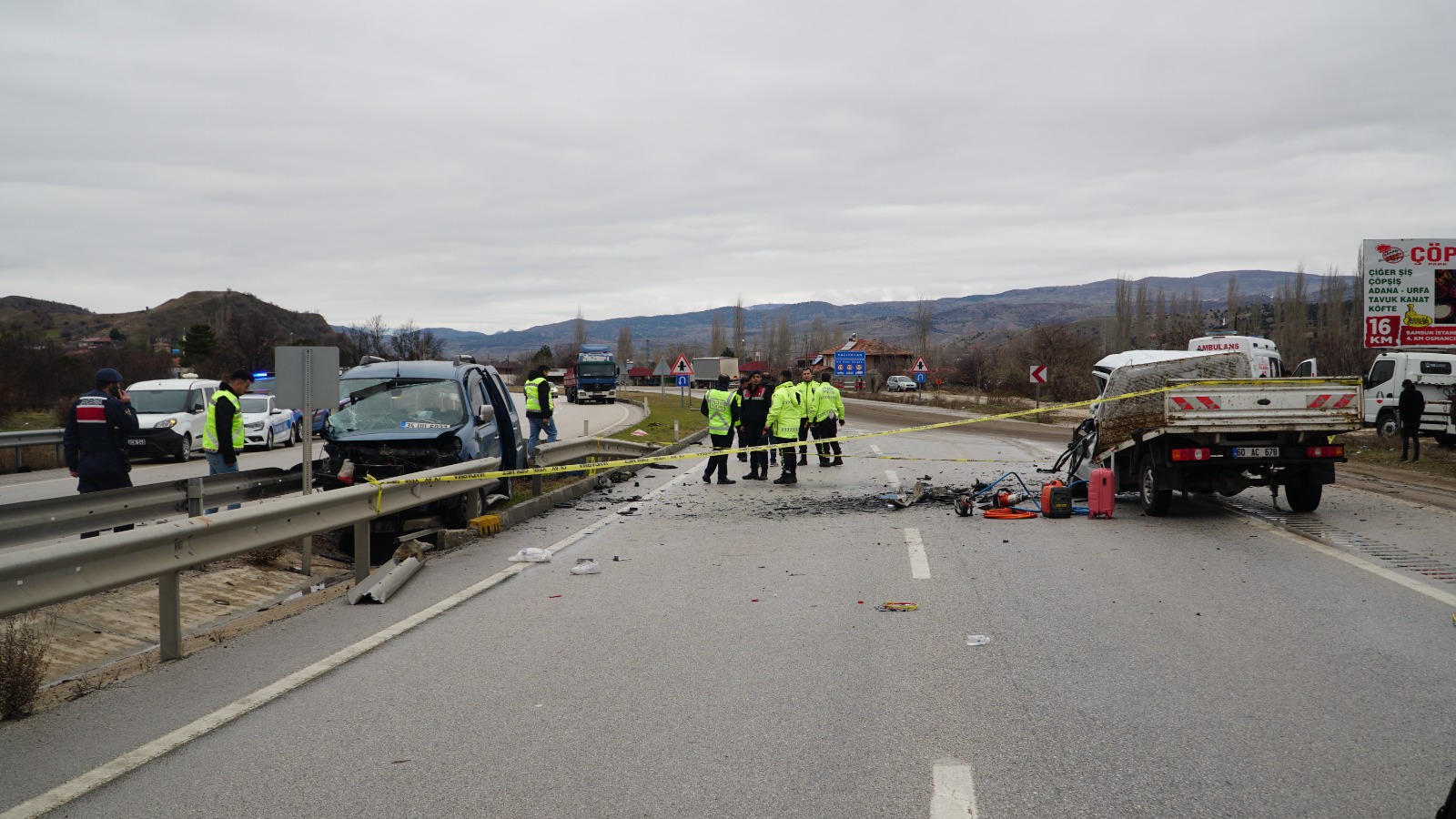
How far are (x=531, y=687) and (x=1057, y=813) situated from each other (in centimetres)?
282

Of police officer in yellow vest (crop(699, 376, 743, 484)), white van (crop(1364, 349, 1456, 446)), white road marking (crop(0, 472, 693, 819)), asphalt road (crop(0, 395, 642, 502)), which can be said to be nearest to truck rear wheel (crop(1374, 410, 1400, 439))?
white van (crop(1364, 349, 1456, 446))

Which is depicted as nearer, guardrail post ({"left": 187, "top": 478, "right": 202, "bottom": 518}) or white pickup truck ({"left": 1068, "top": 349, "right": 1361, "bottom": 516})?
guardrail post ({"left": 187, "top": 478, "right": 202, "bottom": 518})

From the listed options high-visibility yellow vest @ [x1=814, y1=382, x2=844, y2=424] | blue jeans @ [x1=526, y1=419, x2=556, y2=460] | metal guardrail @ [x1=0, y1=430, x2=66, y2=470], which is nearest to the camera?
high-visibility yellow vest @ [x1=814, y1=382, x2=844, y2=424]

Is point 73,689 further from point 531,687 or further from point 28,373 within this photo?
point 28,373

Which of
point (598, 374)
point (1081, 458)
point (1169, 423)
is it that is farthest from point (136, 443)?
point (598, 374)

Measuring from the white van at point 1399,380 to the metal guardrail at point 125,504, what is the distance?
27069 mm

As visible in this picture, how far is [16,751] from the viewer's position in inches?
187

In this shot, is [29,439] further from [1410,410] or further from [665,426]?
[1410,410]

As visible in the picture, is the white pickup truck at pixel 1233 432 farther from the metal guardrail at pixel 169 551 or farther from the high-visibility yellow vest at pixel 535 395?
the high-visibility yellow vest at pixel 535 395

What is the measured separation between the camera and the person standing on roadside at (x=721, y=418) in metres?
17.4

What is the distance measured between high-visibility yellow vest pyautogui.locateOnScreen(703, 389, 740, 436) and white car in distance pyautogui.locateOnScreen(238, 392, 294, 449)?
14.3m

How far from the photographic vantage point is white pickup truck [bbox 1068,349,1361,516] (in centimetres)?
1218

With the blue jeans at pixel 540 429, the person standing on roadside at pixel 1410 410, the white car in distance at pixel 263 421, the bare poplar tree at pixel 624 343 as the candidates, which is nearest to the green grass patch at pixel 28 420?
the white car in distance at pixel 263 421

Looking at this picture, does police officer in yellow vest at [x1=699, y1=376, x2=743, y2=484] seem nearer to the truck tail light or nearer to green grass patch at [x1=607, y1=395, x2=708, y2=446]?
the truck tail light
